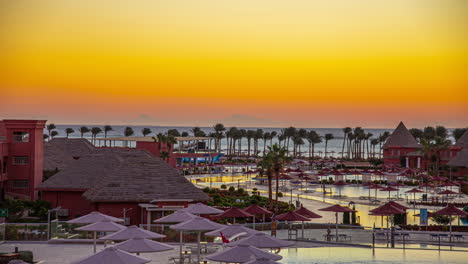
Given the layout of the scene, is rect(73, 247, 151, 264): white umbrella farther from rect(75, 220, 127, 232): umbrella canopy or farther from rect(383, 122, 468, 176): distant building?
rect(383, 122, 468, 176): distant building

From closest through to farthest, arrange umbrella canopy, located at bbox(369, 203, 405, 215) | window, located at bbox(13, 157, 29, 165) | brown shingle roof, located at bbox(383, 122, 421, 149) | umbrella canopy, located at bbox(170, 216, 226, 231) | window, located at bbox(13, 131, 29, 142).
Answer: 1. umbrella canopy, located at bbox(170, 216, 226, 231)
2. umbrella canopy, located at bbox(369, 203, 405, 215)
3. window, located at bbox(13, 157, 29, 165)
4. window, located at bbox(13, 131, 29, 142)
5. brown shingle roof, located at bbox(383, 122, 421, 149)

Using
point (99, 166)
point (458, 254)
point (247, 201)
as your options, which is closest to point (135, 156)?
point (99, 166)

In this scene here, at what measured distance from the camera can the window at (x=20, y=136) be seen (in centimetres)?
5116

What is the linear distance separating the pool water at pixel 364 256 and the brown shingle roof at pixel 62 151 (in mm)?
33706

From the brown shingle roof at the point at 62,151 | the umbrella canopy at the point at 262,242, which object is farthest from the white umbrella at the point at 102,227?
the brown shingle roof at the point at 62,151

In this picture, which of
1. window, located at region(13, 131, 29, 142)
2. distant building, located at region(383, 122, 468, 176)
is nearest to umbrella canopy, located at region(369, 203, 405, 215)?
window, located at region(13, 131, 29, 142)

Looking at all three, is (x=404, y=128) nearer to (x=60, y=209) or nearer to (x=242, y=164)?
(x=242, y=164)

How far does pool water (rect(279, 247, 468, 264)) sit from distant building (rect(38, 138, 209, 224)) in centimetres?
1038

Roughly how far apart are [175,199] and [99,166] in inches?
366

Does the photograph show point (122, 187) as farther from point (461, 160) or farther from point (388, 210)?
point (461, 160)

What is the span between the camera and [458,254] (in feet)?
97.7

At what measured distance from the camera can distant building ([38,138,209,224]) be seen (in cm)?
3812

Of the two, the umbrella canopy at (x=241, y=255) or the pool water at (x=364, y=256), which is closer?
the umbrella canopy at (x=241, y=255)

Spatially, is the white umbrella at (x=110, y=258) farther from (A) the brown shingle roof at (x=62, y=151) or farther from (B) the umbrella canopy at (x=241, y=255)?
(A) the brown shingle roof at (x=62, y=151)
